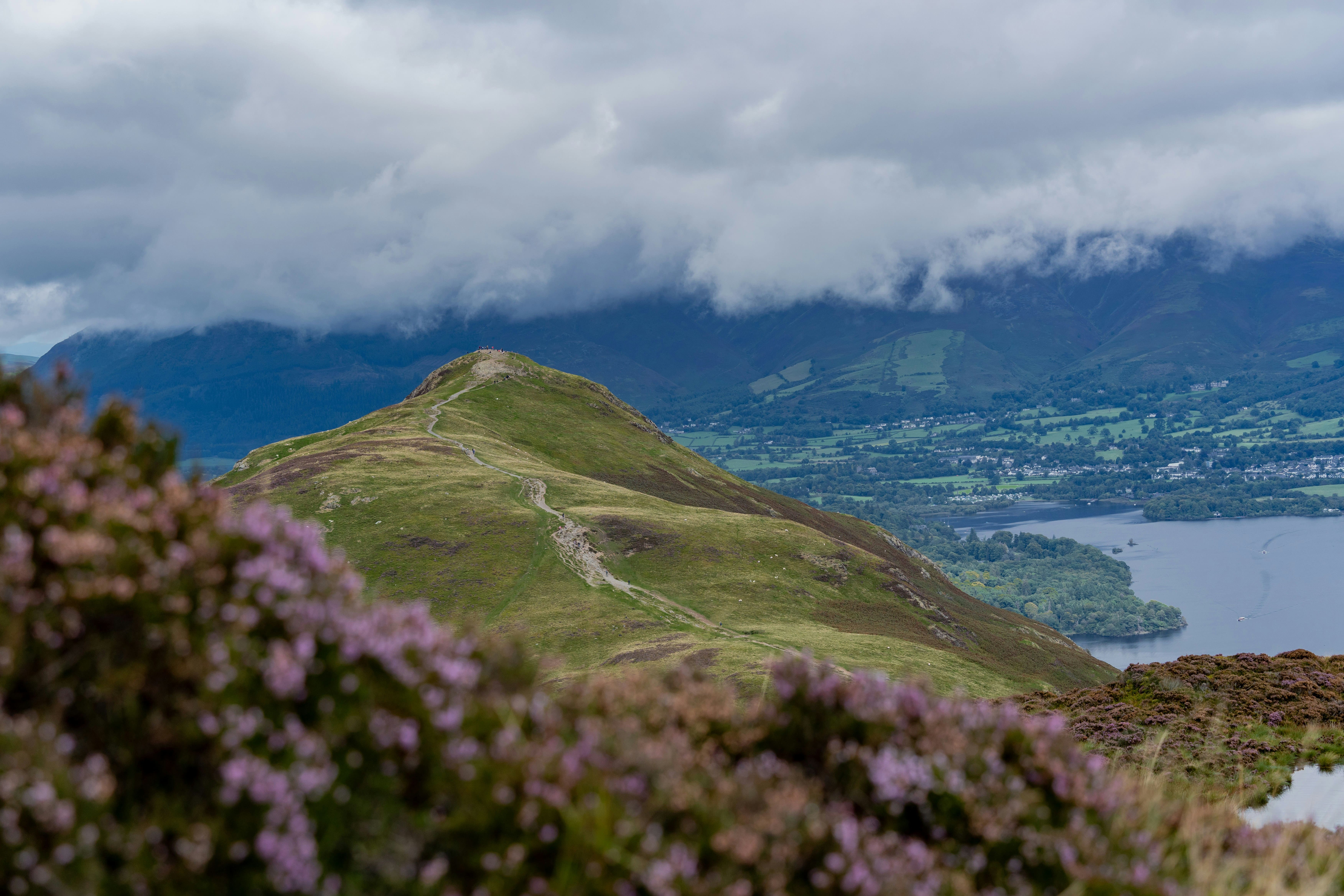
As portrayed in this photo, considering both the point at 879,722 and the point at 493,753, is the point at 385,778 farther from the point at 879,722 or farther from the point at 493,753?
the point at 879,722

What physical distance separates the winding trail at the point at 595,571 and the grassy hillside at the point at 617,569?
0.18 m

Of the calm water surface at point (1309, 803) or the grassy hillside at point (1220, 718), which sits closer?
the calm water surface at point (1309, 803)

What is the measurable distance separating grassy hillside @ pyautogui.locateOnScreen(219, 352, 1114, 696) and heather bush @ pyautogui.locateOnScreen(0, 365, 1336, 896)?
109ft

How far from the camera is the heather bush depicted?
433cm

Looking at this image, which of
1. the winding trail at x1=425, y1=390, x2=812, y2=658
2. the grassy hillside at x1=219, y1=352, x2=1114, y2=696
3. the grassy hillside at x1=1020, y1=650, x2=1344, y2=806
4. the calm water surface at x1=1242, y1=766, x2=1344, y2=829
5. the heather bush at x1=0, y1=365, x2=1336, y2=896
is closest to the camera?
the heather bush at x1=0, y1=365, x2=1336, y2=896

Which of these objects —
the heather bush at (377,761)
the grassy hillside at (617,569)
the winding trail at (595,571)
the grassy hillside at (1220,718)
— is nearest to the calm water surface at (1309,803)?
the grassy hillside at (1220,718)

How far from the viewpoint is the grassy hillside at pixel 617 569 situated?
52.4m

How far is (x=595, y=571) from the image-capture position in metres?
64.8

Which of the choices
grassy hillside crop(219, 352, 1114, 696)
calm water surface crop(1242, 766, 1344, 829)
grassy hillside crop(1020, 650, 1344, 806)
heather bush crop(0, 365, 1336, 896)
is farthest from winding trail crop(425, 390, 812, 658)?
heather bush crop(0, 365, 1336, 896)

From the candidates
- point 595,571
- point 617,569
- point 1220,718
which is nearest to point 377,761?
point 1220,718

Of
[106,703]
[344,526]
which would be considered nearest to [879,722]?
[106,703]

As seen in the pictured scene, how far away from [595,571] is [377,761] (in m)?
60.6

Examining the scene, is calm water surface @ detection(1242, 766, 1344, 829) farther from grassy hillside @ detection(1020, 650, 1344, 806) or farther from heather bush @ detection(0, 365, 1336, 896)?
heather bush @ detection(0, 365, 1336, 896)

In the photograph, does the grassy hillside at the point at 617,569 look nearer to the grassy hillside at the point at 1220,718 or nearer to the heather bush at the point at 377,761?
the grassy hillside at the point at 1220,718
